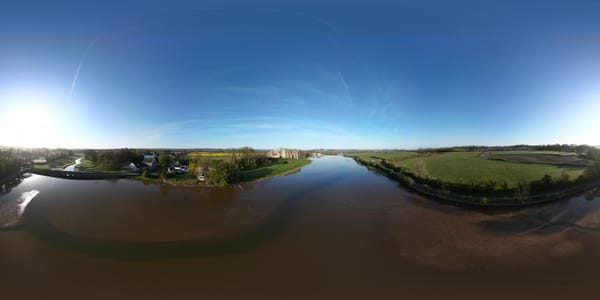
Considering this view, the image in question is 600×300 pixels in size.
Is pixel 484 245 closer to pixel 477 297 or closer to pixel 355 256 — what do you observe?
pixel 477 297

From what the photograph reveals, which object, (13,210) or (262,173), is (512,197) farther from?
(13,210)

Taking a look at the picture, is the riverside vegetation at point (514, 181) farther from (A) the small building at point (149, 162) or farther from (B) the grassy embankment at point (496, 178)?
(A) the small building at point (149, 162)

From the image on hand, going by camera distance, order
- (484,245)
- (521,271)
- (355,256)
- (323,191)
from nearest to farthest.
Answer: (521,271) < (355,256) < (484,245) < (323,191)

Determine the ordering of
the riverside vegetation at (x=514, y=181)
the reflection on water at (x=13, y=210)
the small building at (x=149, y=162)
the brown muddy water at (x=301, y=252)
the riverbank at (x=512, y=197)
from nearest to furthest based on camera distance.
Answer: the brown muddy water at (x=301, y=252), the reflection on water at (x=13, y=210), the riverbank at (x=512, y=197), the riverside vegetation at (x=514, y=181), the small building at (x=149, y=162)

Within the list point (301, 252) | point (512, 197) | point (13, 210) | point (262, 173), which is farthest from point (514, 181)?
point (13, 210)

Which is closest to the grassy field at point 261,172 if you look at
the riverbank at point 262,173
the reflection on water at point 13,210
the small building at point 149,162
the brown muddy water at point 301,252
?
the riverbank at point 262,173

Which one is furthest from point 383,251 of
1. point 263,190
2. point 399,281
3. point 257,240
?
point 263,190

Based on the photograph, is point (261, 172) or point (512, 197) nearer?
point (512, 197)

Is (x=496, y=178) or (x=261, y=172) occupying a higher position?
(x=496, y=178)
